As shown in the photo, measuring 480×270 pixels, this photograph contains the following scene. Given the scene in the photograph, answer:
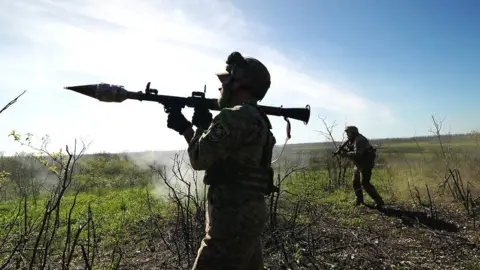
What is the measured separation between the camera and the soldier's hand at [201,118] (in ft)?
9.44

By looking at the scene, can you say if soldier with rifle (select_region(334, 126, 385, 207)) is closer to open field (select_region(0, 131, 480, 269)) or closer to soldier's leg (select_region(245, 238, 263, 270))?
open field (select_region(0, 131, 480, 269))

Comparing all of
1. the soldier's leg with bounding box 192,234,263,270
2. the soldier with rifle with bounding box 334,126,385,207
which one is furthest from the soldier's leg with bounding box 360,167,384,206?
the soldier's leg with bounding box 192,234,263,270

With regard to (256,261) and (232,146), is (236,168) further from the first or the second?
(256,261)

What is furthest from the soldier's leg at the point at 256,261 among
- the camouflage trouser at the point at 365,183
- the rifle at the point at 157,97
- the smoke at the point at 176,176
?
the camouflage trouser at the point at 365,183

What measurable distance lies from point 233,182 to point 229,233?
359 millimetres

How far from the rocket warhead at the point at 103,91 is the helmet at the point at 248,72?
1.10 meters

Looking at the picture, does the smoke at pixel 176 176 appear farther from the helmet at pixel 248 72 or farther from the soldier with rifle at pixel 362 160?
the soldier with rifle at pixel 362 160

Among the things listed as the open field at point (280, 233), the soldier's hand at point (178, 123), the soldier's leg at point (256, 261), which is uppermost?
the soldier's hand at point (178, 123)

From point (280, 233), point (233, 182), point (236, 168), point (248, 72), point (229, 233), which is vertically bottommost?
point (280, 233)

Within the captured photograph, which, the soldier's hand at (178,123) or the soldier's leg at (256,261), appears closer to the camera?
Result: the soldier's leg at (256,261)

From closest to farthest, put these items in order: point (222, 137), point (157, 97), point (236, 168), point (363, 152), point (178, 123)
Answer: point (222, 137)
point (236, 168)
point (178, 123)
point (157, 97)
point (363, 152)

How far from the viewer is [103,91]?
10.4 feet

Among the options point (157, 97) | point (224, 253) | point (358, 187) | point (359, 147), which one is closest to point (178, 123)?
point (157, 97)

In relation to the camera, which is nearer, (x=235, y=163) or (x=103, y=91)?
(x=235, y=163)
